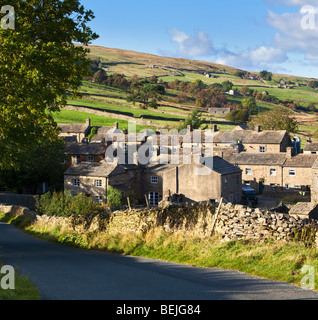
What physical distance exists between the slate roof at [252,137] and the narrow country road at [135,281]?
63.0m

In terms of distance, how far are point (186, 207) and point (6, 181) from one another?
127 ft

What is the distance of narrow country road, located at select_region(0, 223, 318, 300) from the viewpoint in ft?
36.9

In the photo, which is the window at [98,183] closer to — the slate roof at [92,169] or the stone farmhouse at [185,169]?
the stone farmhouse at [185,169]

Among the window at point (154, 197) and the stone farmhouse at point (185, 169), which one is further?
the window at point (154, 197)

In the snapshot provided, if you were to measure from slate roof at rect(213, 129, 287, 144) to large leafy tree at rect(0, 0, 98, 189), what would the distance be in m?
60.8

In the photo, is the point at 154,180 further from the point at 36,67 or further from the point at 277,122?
the point at 277,122

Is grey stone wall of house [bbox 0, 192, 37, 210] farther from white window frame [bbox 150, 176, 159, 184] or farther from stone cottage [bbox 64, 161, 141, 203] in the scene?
white window frame [bbox 150, 176, 159, 184]

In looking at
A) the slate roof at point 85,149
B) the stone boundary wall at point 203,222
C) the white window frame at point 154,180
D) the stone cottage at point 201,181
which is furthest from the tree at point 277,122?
the stone boundary wall at point 203,222

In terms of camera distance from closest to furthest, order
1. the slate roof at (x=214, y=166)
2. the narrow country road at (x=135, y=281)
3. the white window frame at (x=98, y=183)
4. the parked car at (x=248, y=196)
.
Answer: the narrow country road at (x=135, y=281), the slate roof at (x=214, y=166), the white window frame at (x=98, y=183), the parked car at (x=248, y=196)

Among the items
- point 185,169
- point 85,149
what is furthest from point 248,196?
point 85,149

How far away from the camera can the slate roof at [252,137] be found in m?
77.6

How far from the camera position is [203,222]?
1891cm

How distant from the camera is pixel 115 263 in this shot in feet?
53.3

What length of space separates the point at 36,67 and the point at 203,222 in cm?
917
